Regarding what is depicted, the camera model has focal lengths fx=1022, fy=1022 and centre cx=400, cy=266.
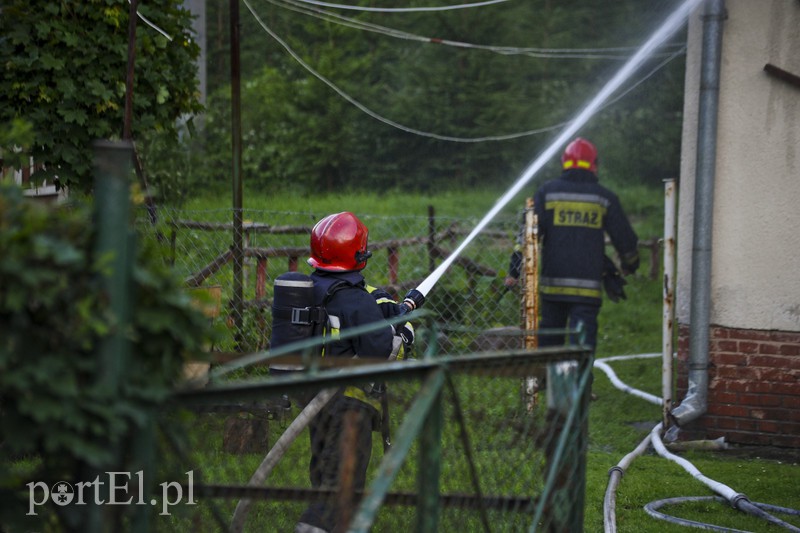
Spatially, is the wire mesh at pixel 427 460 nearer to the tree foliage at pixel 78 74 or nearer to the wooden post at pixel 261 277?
the tree foliage at pixel 78 74

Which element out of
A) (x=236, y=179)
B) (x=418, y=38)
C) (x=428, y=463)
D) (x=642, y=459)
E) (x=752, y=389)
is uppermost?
(x=418, y=38)

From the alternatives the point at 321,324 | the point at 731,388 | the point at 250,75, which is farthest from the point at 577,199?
the point at 250,75

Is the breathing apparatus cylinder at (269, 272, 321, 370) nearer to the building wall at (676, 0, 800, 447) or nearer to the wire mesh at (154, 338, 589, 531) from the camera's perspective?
the wire mesh at (154, 338, 589, 531)

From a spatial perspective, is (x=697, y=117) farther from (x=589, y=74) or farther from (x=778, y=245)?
(x=589, y=74)

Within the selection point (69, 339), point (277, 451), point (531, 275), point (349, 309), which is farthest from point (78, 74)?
point (69, 339)

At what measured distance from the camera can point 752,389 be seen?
22.4ft

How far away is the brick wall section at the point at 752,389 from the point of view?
6738mm

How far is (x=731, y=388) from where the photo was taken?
22.6 feet

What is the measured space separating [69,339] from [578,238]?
658 centimetres

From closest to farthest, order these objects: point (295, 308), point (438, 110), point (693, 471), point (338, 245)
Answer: point (295, 308), point (338, 245), point (693, 471), point (438, 110)

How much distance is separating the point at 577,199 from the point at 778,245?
5.75 ft

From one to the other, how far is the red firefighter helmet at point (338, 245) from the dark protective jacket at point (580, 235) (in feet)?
11.9

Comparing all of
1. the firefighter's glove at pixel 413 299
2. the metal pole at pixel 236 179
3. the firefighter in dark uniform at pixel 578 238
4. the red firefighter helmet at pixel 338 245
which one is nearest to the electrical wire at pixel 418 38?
the metal pole at pixel 236 179

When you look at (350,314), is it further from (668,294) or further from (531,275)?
(531,275)
